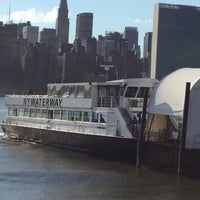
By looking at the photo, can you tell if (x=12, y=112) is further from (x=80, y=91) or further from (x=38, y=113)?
(x=80, y=91)

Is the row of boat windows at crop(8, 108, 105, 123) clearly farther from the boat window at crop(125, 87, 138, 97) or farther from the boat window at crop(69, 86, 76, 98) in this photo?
the boat window at crop(125, 87, 138, 97)

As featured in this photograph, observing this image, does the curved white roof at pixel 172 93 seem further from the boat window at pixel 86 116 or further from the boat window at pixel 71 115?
the boat window at pixel 71 115

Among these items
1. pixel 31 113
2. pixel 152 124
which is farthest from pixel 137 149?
pixel 31 113

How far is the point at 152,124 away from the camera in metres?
40.3

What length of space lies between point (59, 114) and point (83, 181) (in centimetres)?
1779

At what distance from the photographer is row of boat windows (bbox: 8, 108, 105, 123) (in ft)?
150

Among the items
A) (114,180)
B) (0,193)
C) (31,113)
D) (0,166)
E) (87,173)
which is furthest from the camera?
(31,113)

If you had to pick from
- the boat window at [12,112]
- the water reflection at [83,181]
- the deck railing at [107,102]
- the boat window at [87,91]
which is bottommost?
the water reflection at [83,181]

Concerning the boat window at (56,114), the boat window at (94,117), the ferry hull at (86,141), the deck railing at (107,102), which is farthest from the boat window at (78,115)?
the boat window at (56,114)

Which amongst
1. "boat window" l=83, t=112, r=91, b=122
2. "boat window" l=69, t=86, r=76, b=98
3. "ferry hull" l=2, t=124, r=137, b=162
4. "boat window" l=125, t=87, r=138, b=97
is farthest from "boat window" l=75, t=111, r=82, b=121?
"boat window" l=125, t=87, r=138, b=97

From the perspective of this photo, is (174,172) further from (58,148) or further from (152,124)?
(58,148)

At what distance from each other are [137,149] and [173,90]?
4.50 meters

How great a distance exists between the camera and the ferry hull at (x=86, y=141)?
133ft

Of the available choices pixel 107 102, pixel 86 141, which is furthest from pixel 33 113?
pixel 107 102
